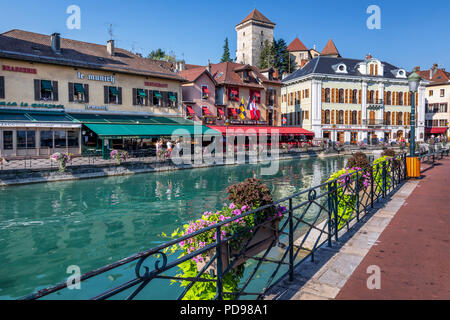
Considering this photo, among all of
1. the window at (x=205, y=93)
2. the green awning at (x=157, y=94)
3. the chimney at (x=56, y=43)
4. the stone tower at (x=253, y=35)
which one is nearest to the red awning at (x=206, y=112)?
the window at (x=205, y=93)

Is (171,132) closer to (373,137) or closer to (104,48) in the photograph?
(104,48)

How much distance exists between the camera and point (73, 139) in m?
Result: 25.2

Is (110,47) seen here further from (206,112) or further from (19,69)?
(206,112)

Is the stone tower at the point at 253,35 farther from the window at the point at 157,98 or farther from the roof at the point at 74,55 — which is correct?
the window at the point at 157,98

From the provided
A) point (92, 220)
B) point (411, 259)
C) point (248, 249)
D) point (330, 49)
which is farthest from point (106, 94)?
point (330, 49)

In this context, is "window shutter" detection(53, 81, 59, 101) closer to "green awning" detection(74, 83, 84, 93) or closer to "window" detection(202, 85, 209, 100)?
"green awning" detection(74, 83, 84, 93)

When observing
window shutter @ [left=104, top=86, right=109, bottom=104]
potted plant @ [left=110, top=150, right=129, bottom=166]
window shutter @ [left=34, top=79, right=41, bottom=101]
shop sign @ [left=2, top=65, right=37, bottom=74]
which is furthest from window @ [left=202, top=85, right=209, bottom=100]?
shop sign @ [left=2, top=65, right=37, bottom=74]

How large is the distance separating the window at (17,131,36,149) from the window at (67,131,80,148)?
2367 mm

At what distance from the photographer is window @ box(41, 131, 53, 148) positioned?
23781 mm

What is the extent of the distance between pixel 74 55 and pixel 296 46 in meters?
65.9

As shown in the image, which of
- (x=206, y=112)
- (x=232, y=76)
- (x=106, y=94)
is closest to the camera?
(x=106, y=94)

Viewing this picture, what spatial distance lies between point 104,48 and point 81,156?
11.7m

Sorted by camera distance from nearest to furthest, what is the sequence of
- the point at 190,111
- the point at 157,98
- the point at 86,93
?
1. the point at 86,93
2. the point at 157,98
3. the point at 190,111

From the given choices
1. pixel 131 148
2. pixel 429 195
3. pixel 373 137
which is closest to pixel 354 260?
pixel 429 195
